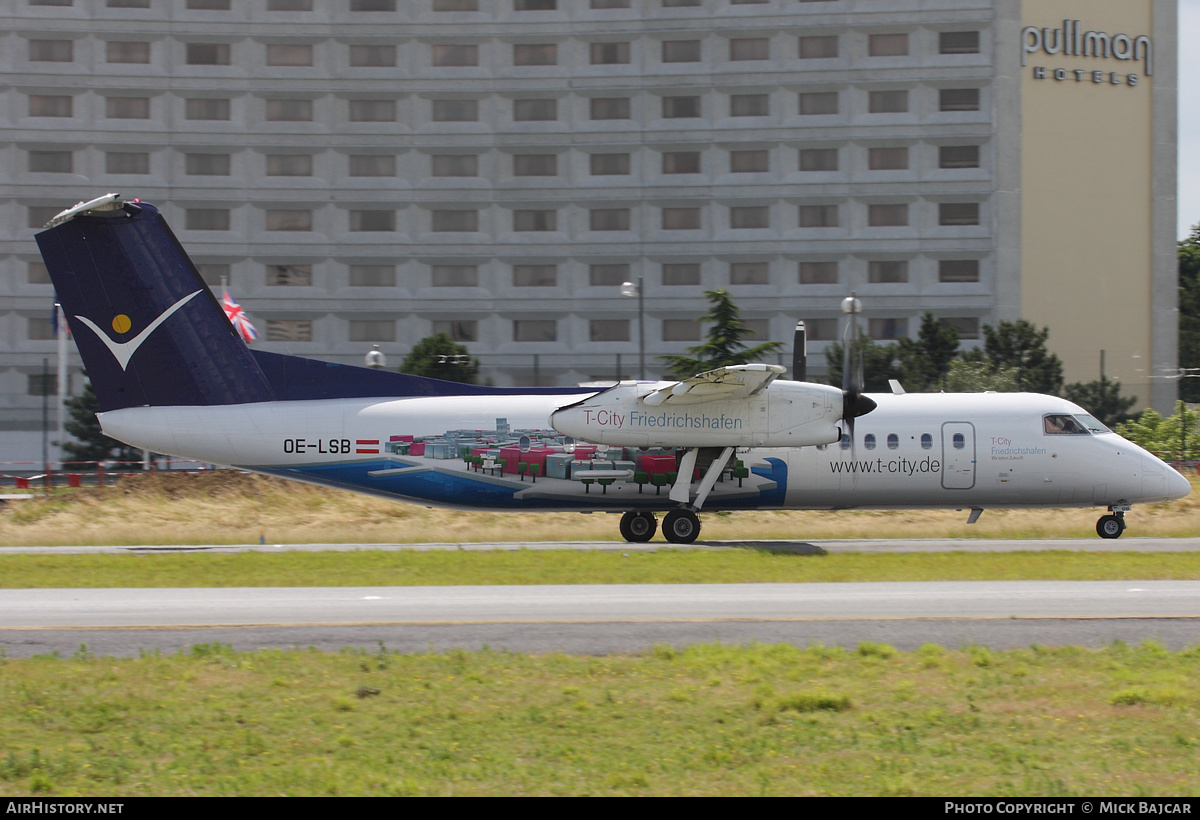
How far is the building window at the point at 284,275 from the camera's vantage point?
61938 millimetres

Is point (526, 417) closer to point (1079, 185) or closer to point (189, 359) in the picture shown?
point (189, 359)

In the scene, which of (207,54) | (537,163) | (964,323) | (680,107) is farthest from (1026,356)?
(207,54)

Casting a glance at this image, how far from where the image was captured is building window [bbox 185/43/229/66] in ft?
200

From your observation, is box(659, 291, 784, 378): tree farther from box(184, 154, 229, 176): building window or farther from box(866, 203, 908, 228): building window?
box(184, 154, 229, 176): building window

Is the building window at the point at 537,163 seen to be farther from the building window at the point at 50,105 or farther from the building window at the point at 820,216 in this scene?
the building window at the point at 50,105

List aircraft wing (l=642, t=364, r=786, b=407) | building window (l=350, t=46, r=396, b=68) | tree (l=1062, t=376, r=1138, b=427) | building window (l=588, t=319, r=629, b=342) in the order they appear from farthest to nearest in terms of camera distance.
Answer: building window (l=588, t=319, r=629, b=342) → building window (l=350, t=46, r=396, b=68) → tree (l=1062, t=376, r=1138, b=427) → aircraft wing (l=642, t=364, r=786, b=407)

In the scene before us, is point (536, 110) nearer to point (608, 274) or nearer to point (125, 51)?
point (608, 274)

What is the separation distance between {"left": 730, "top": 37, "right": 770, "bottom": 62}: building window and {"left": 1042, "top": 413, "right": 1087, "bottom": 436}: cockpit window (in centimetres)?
4125

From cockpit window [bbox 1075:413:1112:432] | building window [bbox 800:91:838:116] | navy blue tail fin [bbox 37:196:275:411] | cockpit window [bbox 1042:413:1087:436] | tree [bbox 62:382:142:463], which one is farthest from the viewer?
building window [bbox 800:91:838:116]

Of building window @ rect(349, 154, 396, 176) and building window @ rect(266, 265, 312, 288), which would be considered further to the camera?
building window @ rect(266, 265, 312, 288)

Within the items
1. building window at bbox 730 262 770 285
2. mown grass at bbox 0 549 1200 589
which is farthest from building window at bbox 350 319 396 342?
mown grass at bbox 0 549 1200 589

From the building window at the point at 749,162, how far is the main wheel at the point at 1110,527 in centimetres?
3987

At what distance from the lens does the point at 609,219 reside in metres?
61.6
